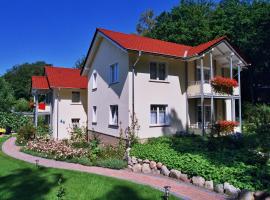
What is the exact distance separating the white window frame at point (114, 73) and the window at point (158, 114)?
347cm

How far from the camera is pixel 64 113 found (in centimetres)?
2595

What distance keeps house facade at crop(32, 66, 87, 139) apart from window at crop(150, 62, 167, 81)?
36.1 ft

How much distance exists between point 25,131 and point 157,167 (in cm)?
1494

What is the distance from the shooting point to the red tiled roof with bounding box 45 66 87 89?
2573 cm

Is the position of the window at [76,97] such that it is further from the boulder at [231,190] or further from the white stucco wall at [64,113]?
the boulder at [231,190]

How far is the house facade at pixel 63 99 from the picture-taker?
2568cm

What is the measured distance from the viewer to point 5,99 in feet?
113

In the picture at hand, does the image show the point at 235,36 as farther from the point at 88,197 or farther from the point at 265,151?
the point at 88,197

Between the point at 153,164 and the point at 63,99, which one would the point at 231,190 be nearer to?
the point at 153,164

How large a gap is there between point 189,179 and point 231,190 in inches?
80.6

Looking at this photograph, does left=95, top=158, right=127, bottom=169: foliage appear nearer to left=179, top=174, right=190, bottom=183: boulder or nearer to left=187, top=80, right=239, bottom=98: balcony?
left=179, top=174, right=190, bottom=183: boulder

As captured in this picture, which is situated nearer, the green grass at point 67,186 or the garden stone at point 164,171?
the green grass at point 67,186

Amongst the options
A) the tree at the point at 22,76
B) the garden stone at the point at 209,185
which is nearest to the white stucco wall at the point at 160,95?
the garden stone at the point at 209,185

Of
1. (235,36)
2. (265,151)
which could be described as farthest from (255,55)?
(265,151)
